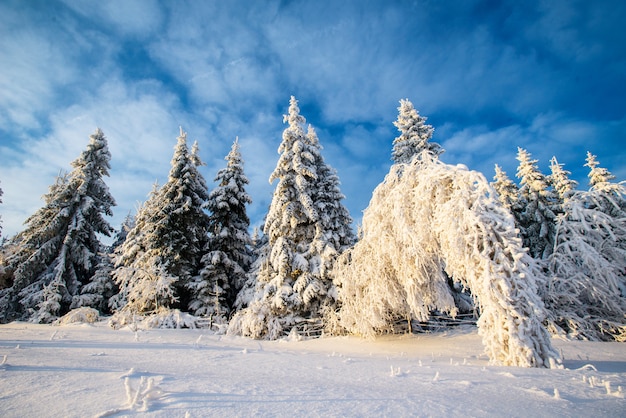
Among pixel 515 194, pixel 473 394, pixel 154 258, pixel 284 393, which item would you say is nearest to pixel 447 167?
pixel 473 394

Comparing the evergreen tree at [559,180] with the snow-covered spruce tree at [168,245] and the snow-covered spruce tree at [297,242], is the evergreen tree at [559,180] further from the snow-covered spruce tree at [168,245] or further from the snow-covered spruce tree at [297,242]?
the snow-covered spruce tree at [168,245]

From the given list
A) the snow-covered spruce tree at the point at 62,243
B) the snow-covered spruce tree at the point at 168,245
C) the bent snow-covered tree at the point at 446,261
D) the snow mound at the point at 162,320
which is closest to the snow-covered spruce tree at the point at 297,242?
the snow mound at the point at 162,320

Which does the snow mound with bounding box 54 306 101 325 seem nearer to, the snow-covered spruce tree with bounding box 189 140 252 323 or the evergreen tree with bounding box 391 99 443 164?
the snow-covered spruce tree with bounding box 189 140 252 323

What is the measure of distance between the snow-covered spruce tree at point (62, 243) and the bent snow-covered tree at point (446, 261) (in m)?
17.8

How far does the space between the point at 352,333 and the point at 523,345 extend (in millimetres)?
7062

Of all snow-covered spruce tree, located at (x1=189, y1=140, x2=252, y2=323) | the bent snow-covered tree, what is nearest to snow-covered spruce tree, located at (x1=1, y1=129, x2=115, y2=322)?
snow-covered spruce tree, located at (x1=189, y1=140, x2=252, y2=323)

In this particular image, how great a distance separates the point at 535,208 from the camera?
2264cm

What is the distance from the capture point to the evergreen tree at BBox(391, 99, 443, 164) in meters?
16.4

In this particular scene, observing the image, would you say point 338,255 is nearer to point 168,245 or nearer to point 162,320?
point 162,320

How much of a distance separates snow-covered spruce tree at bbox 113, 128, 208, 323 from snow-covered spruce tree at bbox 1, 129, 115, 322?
2836 millimetres

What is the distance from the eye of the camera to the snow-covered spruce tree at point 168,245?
49.6 ft

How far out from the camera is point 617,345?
28.9ft

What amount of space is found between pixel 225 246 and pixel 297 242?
6310 millimetres

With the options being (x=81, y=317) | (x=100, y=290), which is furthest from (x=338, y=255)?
(x=100, y=290)
